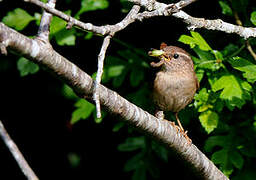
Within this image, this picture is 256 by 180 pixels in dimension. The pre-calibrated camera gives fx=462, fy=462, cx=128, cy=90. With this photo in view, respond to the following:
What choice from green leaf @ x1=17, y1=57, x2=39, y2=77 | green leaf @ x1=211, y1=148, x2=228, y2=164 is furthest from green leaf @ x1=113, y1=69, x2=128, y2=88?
green leaf @ x1=211, y1=148, x2=228, y2=164

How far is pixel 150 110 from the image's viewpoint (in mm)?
4895

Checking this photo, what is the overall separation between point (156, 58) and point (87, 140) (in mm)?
1844

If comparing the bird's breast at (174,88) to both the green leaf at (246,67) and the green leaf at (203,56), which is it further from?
the green leaf at (246,67)

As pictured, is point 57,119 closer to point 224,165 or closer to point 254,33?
point 224,165

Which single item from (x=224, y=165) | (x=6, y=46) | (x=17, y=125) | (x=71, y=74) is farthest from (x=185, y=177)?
(x=6, y=46)

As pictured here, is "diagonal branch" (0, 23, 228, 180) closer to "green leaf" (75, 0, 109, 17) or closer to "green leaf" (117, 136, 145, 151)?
"green leaf" (117, 136, 145, 151)

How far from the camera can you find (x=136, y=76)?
4.79 meters

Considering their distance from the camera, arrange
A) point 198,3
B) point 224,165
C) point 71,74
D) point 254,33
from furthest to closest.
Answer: point 198,3 < point 224,165 < point 254,33 < point 71,74

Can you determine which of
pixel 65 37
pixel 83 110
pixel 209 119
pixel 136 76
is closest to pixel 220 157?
pixel 209 119

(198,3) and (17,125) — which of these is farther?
(17,125)

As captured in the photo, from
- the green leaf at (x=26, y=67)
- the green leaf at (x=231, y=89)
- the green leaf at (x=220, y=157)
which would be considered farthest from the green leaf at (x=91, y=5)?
the green leaf at (x=220, y=157)

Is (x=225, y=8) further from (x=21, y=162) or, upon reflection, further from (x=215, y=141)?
(x=21, y=162)

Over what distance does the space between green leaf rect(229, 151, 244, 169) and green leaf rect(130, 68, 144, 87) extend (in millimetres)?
1183

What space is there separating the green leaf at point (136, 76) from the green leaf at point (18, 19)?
3.87 ft
